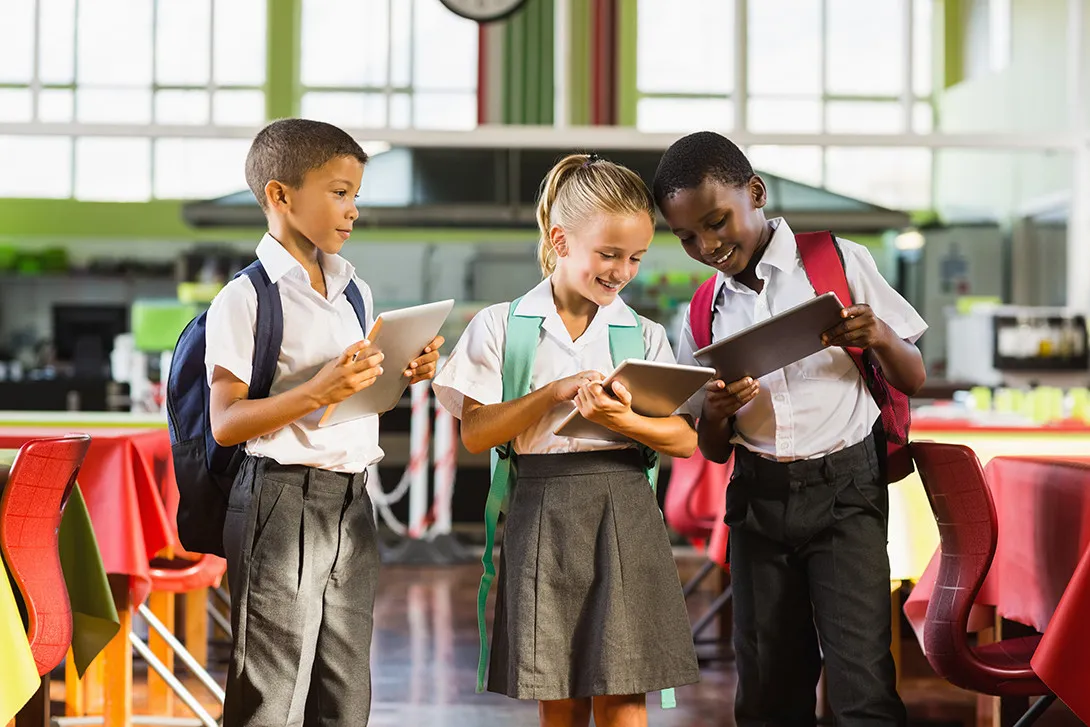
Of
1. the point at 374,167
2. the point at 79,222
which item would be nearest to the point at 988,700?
the point at 374,167

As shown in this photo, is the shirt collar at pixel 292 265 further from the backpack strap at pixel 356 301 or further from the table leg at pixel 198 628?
the table leg at pixel 198 628

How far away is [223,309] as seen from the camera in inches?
77.4

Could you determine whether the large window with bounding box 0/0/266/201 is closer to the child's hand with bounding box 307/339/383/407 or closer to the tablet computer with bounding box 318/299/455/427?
the tablet computer with bounding box 318/299/455/427

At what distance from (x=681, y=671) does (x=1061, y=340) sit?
6.73m

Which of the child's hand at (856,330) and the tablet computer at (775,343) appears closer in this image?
the tablet computer at (775,343)

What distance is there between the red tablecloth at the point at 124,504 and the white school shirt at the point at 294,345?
3.81 feet

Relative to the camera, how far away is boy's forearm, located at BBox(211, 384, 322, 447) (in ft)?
6.20

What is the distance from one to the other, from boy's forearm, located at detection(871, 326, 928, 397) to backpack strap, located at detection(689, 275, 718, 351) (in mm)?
295

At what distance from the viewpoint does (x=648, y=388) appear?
1854 mm

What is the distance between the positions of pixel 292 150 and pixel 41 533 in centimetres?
88

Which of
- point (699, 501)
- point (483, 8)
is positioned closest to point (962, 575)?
point (699, 501)

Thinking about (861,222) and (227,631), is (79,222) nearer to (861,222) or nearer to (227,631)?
(861,222)

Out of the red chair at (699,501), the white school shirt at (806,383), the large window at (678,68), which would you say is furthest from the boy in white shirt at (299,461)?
the large window at (678,68)

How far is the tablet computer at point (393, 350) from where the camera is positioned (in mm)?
1875
